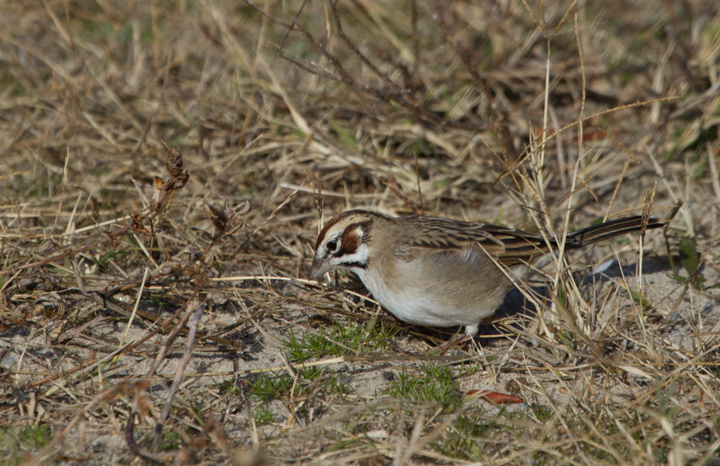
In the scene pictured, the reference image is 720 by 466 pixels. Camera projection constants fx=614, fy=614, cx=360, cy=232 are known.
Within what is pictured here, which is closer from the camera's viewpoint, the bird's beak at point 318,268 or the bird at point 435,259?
the bird at point 435,259

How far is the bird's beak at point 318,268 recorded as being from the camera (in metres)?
4.36

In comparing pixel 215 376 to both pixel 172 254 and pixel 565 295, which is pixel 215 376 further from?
pixel 565 295

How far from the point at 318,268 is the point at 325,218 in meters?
1.05

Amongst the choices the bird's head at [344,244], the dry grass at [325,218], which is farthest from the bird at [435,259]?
the dry grass at [325,218]

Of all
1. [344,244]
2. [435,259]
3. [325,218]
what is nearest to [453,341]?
[435,259]

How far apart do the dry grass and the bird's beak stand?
23 cm

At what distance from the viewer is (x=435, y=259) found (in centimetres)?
418

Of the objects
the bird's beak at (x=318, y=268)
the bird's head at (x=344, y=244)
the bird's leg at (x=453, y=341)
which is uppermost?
the bird's head at (x=344, y=244)

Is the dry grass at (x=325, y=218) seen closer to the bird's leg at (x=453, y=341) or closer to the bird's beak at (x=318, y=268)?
the bird's leg at (x=453, y=341)

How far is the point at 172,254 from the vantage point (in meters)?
4.77

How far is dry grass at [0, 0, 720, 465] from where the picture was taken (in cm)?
339

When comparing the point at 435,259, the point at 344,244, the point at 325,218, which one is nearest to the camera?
the point at 435,259

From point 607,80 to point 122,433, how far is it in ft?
19.8

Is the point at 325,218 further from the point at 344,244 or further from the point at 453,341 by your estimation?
the point at 453,341
